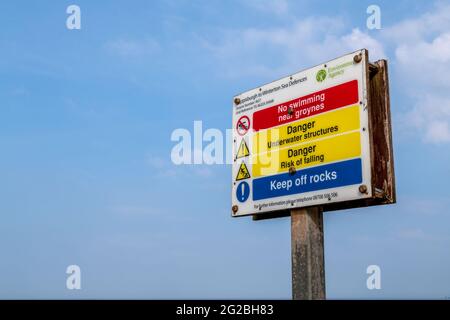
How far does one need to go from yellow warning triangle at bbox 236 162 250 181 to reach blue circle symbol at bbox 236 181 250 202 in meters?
0.07

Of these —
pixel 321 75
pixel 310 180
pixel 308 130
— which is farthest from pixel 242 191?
pixel 321 75

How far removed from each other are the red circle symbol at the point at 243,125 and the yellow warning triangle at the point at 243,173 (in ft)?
1.23

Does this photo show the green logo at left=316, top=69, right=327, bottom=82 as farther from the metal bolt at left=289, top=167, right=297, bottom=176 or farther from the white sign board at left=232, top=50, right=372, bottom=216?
the metal bolt at left=289, top=167, right=297, bottom=176

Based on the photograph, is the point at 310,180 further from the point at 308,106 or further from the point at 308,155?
the point at 308,106

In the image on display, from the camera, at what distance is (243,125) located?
7.80 meters

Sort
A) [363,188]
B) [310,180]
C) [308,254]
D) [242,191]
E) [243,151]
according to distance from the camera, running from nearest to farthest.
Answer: [363,188]
[308,254]
[310,180]
[242,191]
[243,151]

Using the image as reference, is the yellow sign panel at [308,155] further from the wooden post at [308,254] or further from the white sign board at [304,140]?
the wooden post at [308,254]

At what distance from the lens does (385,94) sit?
6.62 meters

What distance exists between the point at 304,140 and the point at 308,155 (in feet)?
0.55

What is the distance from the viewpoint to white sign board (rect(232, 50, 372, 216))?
659cm
